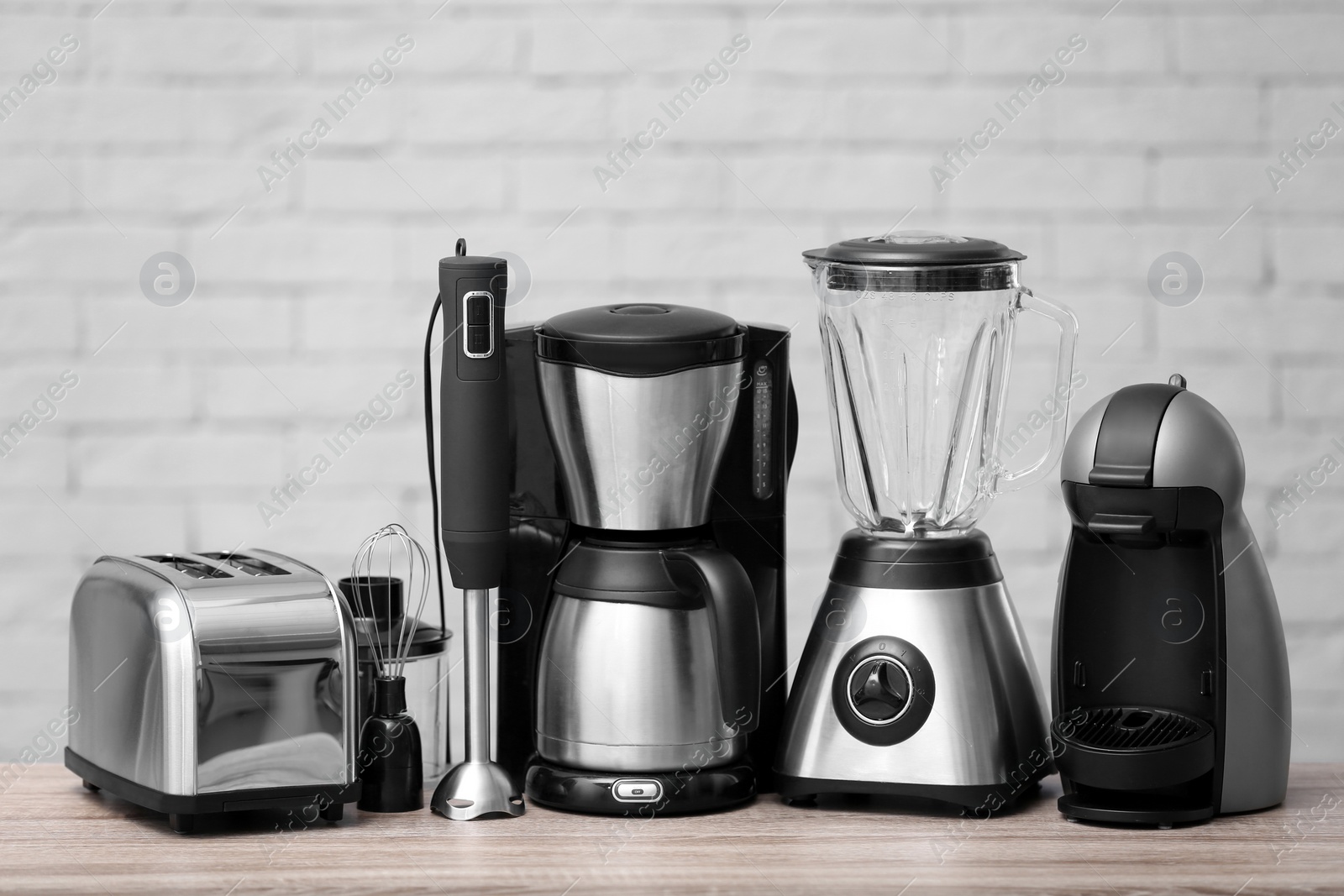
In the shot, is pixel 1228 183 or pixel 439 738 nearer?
pixel 439 738

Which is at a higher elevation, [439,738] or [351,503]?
[351,503]

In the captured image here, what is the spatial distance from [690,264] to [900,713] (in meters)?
0.63

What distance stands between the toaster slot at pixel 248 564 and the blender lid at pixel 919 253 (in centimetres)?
48

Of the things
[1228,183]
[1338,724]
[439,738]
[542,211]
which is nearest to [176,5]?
[542,211]

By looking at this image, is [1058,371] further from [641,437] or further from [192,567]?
[192,567]

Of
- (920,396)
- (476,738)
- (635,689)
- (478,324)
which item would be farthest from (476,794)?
(920,396)

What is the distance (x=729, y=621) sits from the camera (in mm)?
1138

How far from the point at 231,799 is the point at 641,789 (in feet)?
0.97

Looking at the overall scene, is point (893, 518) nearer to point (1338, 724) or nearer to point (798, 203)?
point (798, 203)

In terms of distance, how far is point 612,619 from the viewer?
112 centimetres

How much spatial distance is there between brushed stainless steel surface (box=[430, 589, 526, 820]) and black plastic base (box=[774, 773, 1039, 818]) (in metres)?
0.21

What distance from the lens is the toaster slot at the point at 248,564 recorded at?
1127 mm

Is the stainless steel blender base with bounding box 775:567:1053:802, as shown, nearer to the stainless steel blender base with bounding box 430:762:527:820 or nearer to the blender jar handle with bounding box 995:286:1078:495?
the blender jar handle with bounding box 995:286:1078:495

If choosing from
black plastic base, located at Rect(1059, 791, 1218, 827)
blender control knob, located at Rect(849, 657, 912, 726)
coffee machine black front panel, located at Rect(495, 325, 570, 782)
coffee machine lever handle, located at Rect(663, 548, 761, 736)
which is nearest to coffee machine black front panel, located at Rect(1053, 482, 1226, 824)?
black plastic base, located at Rect(1059, 791, 1218, 827)
